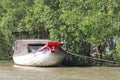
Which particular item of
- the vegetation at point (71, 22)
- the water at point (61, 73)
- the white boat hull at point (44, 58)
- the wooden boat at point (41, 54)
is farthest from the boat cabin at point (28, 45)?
the water at point (61, 73)

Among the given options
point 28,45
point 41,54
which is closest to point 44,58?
point 41,54

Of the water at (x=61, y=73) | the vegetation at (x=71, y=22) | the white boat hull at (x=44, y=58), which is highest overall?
the vegetation at (x=71, y=22)

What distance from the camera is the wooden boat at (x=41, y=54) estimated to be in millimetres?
25531

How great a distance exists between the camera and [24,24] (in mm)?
29297

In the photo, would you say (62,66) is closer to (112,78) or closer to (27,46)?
(27,46)

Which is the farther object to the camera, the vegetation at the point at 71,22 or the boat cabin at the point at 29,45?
the boat cabin at the point at 29,45

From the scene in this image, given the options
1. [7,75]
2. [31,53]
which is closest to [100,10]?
[31,53]

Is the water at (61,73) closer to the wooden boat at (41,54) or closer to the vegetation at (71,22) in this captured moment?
the wooden boat at (41,54)

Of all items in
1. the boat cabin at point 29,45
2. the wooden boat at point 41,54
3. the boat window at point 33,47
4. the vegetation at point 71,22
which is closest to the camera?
the vegetation at point 71,22

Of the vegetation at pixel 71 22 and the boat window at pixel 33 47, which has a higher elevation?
the vegetation at pixel 71 22

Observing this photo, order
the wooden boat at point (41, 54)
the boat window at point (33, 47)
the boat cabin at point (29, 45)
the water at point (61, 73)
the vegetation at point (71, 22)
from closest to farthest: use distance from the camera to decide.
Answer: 1. the water at point (61, 73)
2. the vegetation at point (71, 22)
3. the wooden boat at point (41, 54)
4. the boat cabin at point (29, 45)
5. the boat window at point (33, 47)

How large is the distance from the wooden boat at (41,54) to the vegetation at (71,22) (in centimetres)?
132

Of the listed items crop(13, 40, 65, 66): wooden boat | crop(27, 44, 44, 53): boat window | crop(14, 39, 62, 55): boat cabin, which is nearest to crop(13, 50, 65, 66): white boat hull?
crop(13, 40, 65, 66): wooden boat

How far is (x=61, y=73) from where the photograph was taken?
73.8 feet
